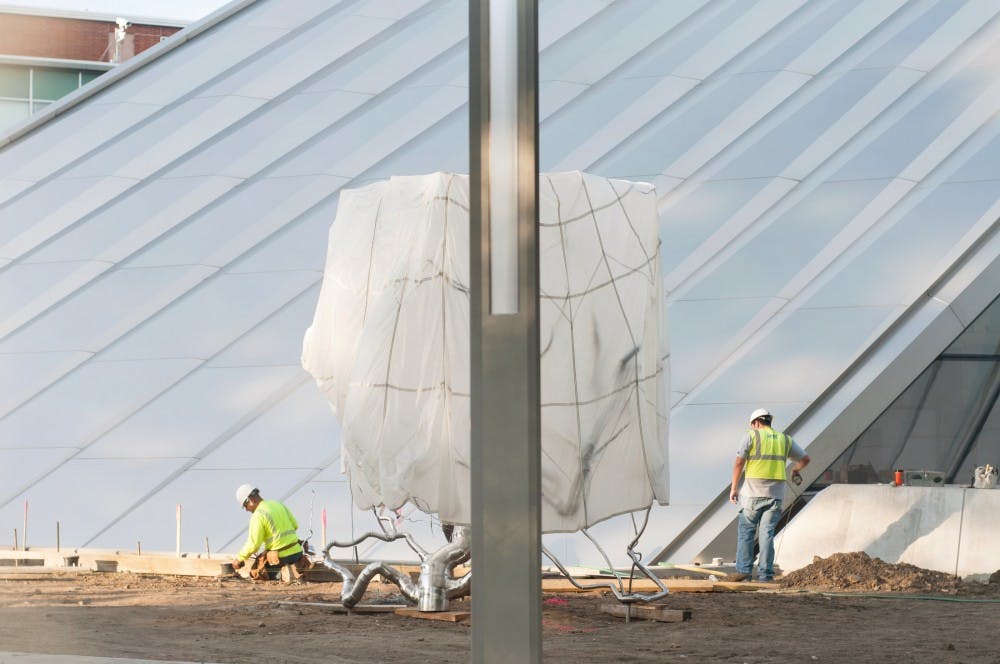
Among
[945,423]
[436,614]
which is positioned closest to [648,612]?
[436,614]

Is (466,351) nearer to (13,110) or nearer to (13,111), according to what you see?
(13,111)

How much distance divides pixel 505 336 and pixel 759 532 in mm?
9443

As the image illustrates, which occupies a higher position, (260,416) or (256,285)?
(256,285)

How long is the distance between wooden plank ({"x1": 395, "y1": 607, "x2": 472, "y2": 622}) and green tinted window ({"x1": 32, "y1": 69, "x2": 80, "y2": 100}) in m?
42.5

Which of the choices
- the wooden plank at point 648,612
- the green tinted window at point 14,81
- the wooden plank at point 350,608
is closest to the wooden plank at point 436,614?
the wooden plank at point 350,608

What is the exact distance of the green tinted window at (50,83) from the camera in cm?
5150

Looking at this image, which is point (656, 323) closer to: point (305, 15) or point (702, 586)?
point (702, 586)

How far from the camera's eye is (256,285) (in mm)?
20750

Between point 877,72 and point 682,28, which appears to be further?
point 682,28

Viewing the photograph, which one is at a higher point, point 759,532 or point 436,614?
point 759,532

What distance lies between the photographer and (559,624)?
1227 cm

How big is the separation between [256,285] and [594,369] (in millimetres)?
9828

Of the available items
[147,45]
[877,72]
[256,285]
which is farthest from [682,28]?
[147,45]

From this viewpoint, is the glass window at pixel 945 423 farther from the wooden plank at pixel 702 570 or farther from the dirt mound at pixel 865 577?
the wooden plank at pixel 702 570
